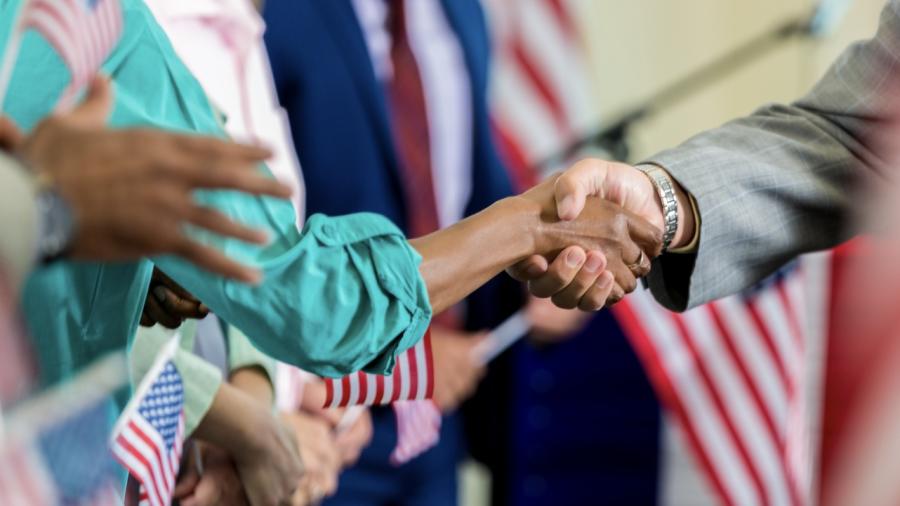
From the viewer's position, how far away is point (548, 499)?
411 cm

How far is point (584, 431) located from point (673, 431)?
0.24 m

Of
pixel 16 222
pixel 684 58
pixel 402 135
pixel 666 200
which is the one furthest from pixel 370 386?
pixel 684 58

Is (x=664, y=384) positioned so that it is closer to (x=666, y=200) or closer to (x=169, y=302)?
(x=666, y=200)

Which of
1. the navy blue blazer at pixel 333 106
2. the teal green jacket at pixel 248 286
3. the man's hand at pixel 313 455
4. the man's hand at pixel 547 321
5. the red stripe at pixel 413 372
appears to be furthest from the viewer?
the man's hand at pixel 547 321

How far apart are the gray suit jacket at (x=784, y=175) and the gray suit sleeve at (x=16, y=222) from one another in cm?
116

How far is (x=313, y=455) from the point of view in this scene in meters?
2.48

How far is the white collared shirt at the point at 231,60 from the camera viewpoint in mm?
2283

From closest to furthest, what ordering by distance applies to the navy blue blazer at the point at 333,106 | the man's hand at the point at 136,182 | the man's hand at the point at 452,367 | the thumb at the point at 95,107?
the man's hand at the point at 136,182, the thumb at the point at 95,107, the navy blue blazer at the point at 333,106, the man's hand at the point at 452,367

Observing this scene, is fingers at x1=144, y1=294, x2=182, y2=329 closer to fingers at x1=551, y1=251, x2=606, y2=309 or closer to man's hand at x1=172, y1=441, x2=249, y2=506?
man's hand at x1=172, y1=441, x2=249, y2=506

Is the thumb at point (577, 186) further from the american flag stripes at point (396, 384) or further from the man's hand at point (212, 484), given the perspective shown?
the man's hand at point (212, 484)

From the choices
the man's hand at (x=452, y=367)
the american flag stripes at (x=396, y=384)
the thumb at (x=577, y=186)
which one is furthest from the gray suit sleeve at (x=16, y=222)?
the man's hand at (x=452, y=367)

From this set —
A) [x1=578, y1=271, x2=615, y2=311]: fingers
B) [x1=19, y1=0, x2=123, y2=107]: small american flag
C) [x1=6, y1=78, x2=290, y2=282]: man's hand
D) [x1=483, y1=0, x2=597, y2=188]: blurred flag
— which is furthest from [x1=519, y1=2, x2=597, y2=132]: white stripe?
[x1=6, y1=78, x2=290, y2=282]: man's hand

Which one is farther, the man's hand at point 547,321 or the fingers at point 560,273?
the man's hand at point 547,321

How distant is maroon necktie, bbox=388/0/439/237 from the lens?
3.26 meters
